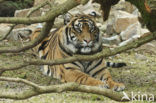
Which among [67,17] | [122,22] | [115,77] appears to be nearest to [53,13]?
[67,17]

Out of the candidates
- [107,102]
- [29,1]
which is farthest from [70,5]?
[29,1]

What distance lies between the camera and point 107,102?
5.39 metres

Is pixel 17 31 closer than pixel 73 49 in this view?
No

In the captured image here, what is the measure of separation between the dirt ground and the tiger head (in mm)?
685

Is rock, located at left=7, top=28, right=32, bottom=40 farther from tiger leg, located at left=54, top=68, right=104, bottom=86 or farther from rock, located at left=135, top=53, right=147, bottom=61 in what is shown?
tiger leg, located at left=54, top=68, right=104, bottom=86

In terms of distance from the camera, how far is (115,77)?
23.4 feet

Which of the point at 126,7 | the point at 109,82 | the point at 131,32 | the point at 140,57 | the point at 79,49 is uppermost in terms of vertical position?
the point at 79,49

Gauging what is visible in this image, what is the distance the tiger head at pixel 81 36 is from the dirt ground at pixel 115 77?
2.25 ft

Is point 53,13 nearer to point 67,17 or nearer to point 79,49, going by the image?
point 79,49

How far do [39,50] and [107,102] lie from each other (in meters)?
3.06

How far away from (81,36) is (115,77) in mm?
1141

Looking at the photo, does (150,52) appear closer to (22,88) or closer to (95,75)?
(95,75)

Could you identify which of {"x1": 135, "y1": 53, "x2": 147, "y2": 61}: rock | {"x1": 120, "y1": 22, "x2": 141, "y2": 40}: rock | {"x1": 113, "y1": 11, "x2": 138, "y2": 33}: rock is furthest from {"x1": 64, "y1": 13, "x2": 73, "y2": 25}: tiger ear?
{"x1": 113, "y1": 11, "x2": 138, "y2": 33}: rock

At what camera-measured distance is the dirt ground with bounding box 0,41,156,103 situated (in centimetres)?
552
